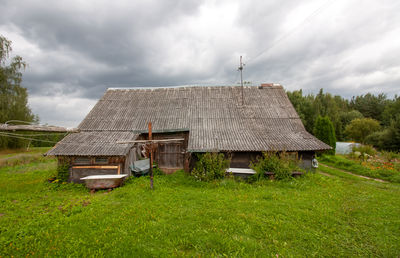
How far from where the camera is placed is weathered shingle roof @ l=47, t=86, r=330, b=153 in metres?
12.1

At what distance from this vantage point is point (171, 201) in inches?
310

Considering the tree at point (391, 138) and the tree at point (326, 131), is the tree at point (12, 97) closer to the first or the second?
the tree at point (326, 131)

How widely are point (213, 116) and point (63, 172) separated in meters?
11.3

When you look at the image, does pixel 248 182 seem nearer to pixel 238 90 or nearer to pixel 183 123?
pixel 183 123

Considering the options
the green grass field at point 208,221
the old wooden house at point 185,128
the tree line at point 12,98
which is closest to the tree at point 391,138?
the old wooden house at point 185,128

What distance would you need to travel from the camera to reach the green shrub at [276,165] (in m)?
10.5

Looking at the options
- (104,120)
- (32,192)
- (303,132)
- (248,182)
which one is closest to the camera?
(32,192)

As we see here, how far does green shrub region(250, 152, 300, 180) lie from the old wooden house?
0.55 meters

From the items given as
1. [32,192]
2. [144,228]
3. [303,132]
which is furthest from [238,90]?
[32,192]

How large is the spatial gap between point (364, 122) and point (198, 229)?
4430 cm

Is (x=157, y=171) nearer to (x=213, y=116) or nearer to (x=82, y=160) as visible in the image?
(x=82, y=160)

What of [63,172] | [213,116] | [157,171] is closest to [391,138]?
[213,116]

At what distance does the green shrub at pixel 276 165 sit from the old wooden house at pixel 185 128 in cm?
55

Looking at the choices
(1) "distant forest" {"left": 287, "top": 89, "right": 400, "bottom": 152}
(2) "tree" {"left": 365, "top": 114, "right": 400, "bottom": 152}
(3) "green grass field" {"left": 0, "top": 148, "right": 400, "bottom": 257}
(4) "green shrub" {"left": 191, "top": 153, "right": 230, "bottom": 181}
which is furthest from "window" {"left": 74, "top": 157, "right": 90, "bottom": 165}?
(2) "tree" {"left": 365, "top": 114, "right": 400, "bottom": 152}
